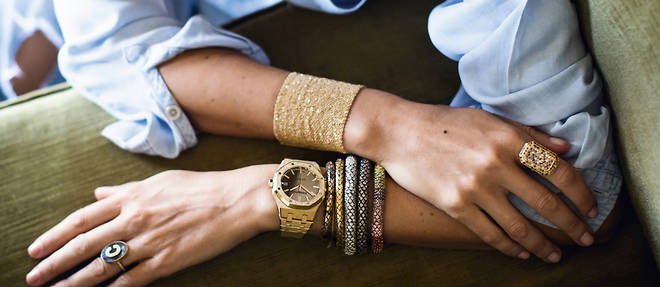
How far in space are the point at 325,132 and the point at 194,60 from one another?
0.93 feet

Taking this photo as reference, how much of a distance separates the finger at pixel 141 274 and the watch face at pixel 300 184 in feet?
0.75

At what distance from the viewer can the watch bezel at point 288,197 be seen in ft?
2.10

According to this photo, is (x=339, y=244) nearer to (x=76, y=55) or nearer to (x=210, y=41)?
(x=210, y=41)

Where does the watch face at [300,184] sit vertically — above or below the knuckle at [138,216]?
above

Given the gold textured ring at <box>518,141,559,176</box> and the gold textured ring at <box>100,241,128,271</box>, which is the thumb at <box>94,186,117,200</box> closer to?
the gold textured ring at <box>100,241,128,271</box>

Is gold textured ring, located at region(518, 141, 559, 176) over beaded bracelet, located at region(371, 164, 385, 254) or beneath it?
over

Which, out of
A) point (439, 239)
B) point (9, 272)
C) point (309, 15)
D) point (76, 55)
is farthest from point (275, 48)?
point (9, 272)

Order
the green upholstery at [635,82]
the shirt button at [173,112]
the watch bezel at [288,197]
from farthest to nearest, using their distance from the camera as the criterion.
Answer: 1. the shirt button at [173,112]
2. the watch bezel at [288,197]
3. the green upholstery at [635,82]

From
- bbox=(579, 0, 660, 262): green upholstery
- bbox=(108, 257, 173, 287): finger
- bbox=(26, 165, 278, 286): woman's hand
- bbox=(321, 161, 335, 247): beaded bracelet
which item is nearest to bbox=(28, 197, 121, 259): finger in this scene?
bbox=(26, 165, 278, 286): woman's hand

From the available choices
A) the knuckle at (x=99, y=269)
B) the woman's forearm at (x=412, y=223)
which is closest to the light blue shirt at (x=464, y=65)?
the woman's forearm at (x=412, y=223)

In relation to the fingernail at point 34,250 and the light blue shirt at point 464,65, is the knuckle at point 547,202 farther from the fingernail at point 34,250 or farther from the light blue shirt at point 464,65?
the fingernail at point 34,250

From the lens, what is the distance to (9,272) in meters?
0.68

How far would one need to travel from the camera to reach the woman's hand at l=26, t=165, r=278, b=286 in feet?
2.17

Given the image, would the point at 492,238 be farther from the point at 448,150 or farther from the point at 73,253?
the point at 73,253
